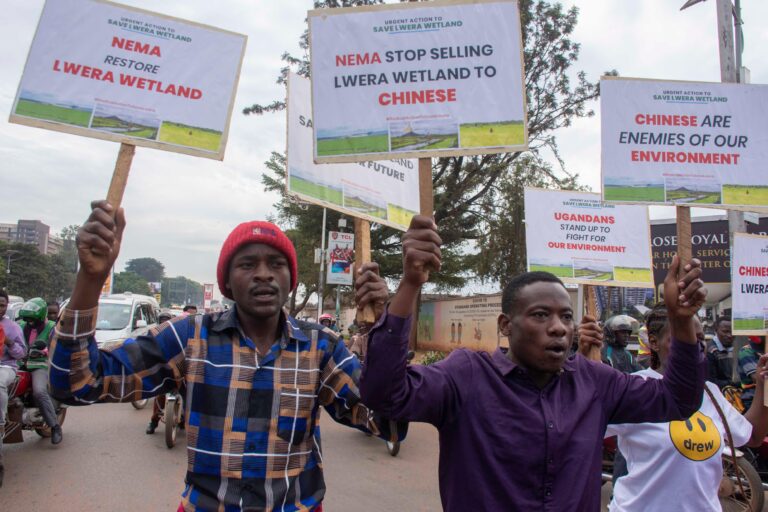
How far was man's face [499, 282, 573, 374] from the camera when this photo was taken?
1862mm

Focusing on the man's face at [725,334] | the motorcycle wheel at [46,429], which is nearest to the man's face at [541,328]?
the man's face at [725,334]

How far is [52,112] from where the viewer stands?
2346 mm

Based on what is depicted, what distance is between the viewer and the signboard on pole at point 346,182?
364 centimetres

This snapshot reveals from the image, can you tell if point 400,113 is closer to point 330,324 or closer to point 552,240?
point 552,240

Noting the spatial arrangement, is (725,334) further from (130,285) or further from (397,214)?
(130,285)

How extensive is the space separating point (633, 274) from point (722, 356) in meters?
2.01

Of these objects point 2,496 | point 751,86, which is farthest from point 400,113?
point 2,496

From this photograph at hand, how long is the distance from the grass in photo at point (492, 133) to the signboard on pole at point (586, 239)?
3.24 metres

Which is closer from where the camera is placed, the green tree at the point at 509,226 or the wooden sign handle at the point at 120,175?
the wooden sign handle at the point at 120,175

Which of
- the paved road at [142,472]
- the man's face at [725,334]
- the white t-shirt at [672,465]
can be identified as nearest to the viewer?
the white t-shirt at [672,465]

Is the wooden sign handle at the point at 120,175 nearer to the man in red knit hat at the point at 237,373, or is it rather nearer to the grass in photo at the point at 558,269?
the man in red knit hat at the point at 237,373

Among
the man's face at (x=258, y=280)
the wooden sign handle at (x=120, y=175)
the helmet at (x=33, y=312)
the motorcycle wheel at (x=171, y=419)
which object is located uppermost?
the wooden sign handle at (x=120, y=175)

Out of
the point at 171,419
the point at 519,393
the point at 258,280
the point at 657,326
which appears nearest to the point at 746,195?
the point at 657,326

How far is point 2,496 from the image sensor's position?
494 centimetres
